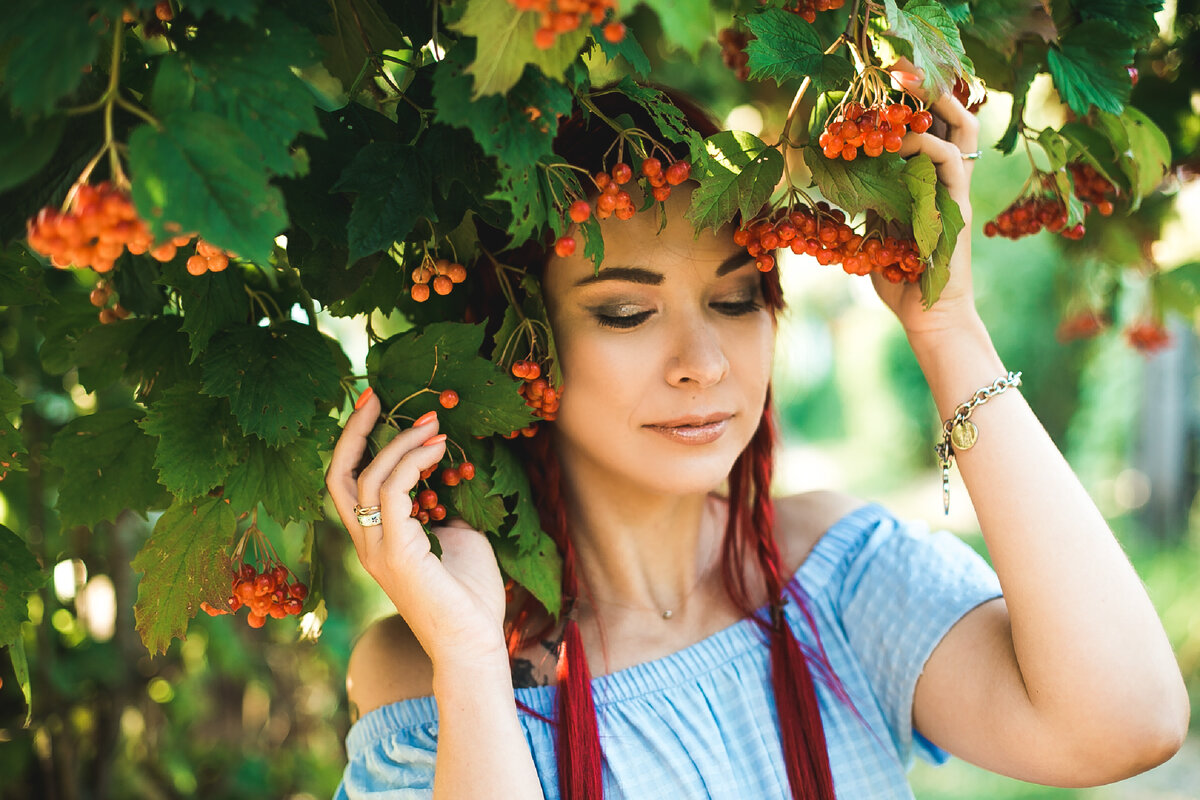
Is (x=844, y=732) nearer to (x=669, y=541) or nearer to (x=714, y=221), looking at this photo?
(x=669, y=541)

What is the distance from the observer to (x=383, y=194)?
3.52ft

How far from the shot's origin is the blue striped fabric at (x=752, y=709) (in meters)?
1.66

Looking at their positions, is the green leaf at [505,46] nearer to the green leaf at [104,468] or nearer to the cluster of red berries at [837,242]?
the cluster of red berries at [837,242]

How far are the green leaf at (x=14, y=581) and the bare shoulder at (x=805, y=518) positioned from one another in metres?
1.46

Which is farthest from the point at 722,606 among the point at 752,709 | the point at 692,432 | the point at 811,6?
the point at 811,6

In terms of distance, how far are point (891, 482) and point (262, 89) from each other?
38.9 feet

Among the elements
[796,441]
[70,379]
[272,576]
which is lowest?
[272,576]

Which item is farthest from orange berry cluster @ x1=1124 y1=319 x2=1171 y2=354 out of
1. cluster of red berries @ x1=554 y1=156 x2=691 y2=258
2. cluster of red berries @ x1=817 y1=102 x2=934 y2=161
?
cluster of red berries @ x1=554 y1=156 x2=691 y2=258

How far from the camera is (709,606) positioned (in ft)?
6.41

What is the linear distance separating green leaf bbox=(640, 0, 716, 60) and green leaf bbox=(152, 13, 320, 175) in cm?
35

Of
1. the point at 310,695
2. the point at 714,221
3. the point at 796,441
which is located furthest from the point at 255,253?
the point at 796,441

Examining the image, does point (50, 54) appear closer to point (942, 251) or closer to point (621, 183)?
point (621, 183)

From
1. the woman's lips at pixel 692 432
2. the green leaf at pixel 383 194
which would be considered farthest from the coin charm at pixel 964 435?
the green leaf at pixel 383 194

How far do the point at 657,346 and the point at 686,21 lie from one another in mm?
778
